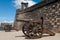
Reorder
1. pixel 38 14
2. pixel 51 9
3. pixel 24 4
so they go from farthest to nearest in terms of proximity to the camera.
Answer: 1. pixel 24 4
2. pixel 38 14
3. pixel 51 9

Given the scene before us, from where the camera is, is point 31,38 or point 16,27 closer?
point 31,38

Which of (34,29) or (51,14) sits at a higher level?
(51,14)

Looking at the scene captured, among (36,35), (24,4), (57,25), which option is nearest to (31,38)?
(36,35)

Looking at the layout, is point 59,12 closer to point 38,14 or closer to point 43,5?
point 43,5

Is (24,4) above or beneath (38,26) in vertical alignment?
above

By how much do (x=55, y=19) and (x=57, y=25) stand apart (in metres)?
0.51

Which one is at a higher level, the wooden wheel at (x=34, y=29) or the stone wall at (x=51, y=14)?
the stone wall at (x=51, y=14)

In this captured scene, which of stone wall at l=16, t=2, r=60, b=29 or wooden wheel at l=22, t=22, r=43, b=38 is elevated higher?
stone wall at l=16, t=2, r=60, b=29

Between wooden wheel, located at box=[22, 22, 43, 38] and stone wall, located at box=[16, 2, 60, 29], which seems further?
stone wall, located at box=[16, 2, 60, 29]

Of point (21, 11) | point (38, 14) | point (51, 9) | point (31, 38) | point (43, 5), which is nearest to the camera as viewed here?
point (31, 38)

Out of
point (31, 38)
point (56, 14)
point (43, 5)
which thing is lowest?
point (31, 38)

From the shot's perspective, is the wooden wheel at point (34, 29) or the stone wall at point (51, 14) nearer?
the wooden wheel at point (34, 29)

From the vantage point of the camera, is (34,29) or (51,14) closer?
(34,29)

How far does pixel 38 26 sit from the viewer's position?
28.5 feet
